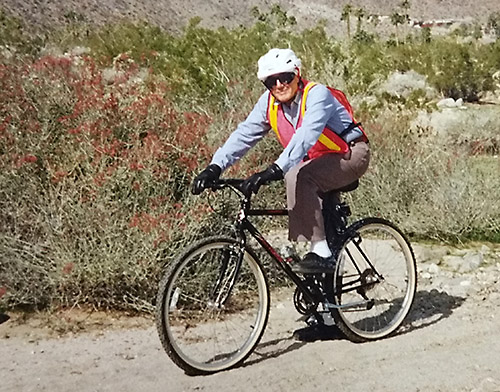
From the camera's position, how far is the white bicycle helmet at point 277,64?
17.3 ft

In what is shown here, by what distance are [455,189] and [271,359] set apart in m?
4.44

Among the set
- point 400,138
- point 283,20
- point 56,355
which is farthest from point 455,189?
point 283,20

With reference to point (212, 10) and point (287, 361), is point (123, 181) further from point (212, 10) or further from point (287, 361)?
point (212, 10)

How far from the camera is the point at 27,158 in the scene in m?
6.82

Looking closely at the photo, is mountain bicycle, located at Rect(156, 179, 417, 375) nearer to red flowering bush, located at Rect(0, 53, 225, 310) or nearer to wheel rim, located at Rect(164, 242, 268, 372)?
wheel rim, located at Rect(164, 242, 268, 372)

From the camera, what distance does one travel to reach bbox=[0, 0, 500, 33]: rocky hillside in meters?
45.8

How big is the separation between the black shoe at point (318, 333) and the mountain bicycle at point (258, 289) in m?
0.12

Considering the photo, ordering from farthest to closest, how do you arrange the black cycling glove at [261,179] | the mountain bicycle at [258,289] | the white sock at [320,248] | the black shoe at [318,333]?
the black shoe at [318,333] → the white sock at [320,248] → the mountain bicycle at [258,289] → the black cycling glove at [261,179]

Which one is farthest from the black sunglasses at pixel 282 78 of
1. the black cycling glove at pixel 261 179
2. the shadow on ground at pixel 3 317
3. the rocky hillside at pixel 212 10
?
the rocky hillside at pixel 212 10

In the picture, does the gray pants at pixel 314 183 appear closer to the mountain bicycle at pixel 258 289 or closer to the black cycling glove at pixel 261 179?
the mountain bicycle at pixel 258 289

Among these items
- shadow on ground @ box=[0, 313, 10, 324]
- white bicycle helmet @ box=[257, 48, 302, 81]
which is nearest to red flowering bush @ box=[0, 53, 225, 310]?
shadow on ground @ box=[0, 313, 10, 324]

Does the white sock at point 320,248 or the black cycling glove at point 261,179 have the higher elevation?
the black cycling glove at point 261,179

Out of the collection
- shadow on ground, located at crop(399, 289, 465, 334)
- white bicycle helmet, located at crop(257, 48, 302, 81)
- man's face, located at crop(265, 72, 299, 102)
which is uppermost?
white bicycle helmet, located at crop(257, 48, 302, 81)

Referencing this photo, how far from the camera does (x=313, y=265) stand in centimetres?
560
